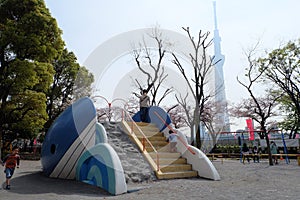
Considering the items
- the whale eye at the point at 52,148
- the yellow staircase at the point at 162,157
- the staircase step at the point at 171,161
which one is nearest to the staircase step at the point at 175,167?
the yellow staircase at the point at 162,157

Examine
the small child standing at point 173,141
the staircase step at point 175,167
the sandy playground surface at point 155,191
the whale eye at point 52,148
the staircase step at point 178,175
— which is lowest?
the sandy playground surface at point 155,191

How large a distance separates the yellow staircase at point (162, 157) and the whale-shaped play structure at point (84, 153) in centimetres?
40

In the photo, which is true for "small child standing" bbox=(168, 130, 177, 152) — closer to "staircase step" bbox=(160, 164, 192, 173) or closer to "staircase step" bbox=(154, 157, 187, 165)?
"staircase step" bbox=(154, 157, 187, 165)

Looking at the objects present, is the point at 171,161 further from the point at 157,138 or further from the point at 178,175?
the point at 157,138

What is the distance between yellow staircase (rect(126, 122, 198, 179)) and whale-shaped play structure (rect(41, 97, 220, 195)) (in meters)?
0.40

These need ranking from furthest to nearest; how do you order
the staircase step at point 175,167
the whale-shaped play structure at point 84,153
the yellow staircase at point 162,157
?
the staircase step at point 175,167
the yellow staircase at point 162,157
the whale-shaped play structure at point 84,153

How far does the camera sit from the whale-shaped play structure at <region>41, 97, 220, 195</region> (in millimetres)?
7361

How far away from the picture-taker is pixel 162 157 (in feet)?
32.4

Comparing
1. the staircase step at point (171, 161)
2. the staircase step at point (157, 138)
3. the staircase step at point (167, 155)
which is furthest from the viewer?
the staircase step at point (157, 138)

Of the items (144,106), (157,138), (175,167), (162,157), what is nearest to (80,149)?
(162,157)

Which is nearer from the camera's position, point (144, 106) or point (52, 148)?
point (52, 148)

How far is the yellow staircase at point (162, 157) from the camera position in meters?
9.05

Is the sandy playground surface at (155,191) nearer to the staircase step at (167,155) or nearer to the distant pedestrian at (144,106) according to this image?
the staircase step at (167,155)

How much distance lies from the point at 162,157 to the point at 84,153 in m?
3.12
